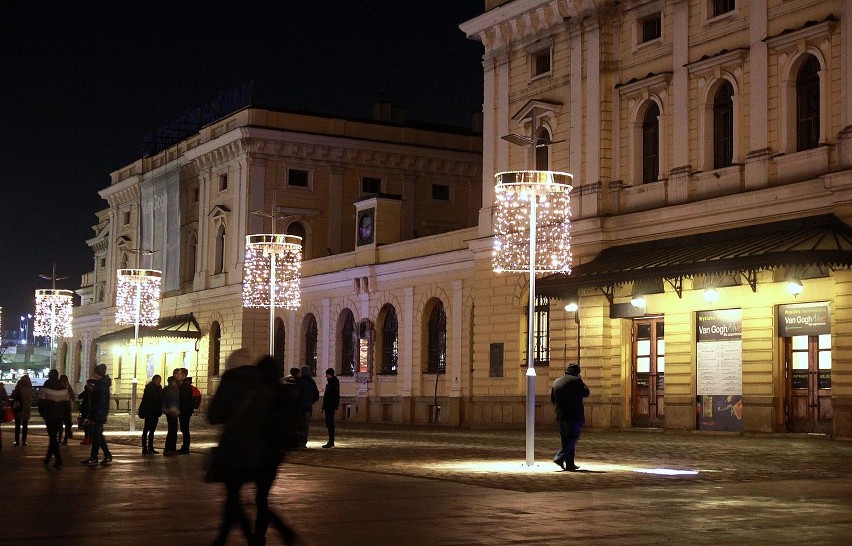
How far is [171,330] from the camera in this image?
220ft

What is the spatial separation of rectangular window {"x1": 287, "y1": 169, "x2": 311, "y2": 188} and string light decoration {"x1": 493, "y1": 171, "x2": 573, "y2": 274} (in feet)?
88.0

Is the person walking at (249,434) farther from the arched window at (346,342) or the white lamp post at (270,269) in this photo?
the arched window at (346,342)

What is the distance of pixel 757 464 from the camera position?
23.1 metres

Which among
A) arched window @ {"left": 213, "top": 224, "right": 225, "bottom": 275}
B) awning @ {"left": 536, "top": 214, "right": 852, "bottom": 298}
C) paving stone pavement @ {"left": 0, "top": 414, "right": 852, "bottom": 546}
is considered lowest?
paving stone pavement @ {"left": 0, "top": 414, "right": 852, "bottom": 546}

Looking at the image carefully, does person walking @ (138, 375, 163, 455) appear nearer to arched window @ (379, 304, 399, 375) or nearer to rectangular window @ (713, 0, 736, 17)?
rectangular window @ (713, 0, 736, 17)

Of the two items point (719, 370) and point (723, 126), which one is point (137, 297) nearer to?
point (719, 370)

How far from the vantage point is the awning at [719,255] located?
29422 millimetres

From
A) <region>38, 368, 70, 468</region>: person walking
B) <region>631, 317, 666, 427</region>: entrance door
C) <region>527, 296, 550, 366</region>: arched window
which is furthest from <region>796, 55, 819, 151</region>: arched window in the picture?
<region>38, 368, 70, 468</region>: person walking

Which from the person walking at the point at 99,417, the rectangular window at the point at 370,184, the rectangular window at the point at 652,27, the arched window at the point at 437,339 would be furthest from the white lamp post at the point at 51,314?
the person walking at the point at 99,417

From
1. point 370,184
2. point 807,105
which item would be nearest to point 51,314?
point 370,184

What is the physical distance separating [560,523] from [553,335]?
26.7m

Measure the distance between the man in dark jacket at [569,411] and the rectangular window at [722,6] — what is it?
16.6m

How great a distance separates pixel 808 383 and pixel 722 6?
10.4m

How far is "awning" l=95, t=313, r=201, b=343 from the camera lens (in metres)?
66.4
